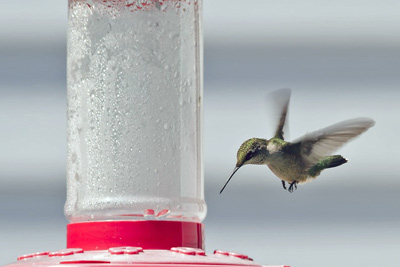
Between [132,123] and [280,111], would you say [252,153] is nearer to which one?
[280,111]

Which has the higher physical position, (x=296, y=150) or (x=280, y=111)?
(x=280, y=111)

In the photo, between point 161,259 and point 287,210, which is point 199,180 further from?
point 287,210

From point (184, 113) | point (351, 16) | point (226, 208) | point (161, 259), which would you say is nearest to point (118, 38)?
point (184, 113)

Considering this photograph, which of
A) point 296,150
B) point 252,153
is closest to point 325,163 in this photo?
point 296,150

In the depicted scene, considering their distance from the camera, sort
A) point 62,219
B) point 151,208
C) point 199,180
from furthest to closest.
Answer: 1. point 62,219
2. point 199,180
3. point 151,208

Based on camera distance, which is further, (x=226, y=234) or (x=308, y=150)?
(x=226, y=234)

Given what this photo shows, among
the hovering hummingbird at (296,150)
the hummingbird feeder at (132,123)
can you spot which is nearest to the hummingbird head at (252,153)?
the hovering hummingbird at (296,150)
